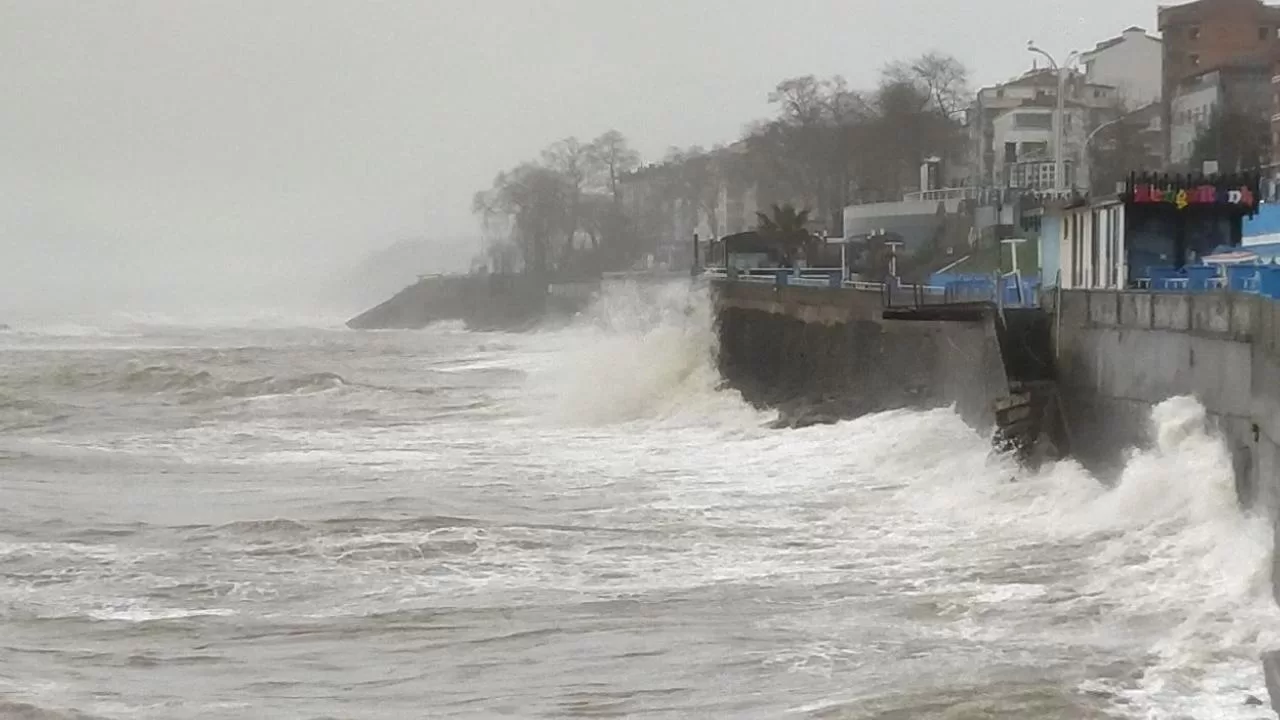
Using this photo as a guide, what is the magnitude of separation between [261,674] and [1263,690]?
6.75 metres

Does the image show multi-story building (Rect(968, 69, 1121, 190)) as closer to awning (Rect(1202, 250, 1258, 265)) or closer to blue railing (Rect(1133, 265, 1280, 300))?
blue railing (Rect(1133, 265, 1280, 300))

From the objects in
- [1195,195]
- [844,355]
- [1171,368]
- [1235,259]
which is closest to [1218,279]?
[1235,259]

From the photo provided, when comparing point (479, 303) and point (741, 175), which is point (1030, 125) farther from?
point (479, 303)

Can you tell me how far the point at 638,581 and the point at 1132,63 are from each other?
285ft

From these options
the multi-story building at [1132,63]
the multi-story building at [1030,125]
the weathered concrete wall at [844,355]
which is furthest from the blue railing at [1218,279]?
the multi-story building at [1132,63]

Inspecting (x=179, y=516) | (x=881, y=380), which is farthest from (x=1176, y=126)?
(x=179, y=516)

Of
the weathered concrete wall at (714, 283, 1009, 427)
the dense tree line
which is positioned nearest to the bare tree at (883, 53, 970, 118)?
the dense tree line

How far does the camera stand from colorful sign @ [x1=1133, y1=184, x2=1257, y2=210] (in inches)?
789

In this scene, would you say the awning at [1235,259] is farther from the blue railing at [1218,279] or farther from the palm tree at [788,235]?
the palm tree at [788,235]

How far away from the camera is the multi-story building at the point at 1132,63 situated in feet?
306

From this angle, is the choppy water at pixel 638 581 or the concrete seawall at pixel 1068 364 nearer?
the choppy water at pixel 638 581

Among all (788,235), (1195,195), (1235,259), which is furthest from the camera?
(788,235)

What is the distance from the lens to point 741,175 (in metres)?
104

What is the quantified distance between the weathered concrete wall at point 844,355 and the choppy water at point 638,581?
3.08 ft
